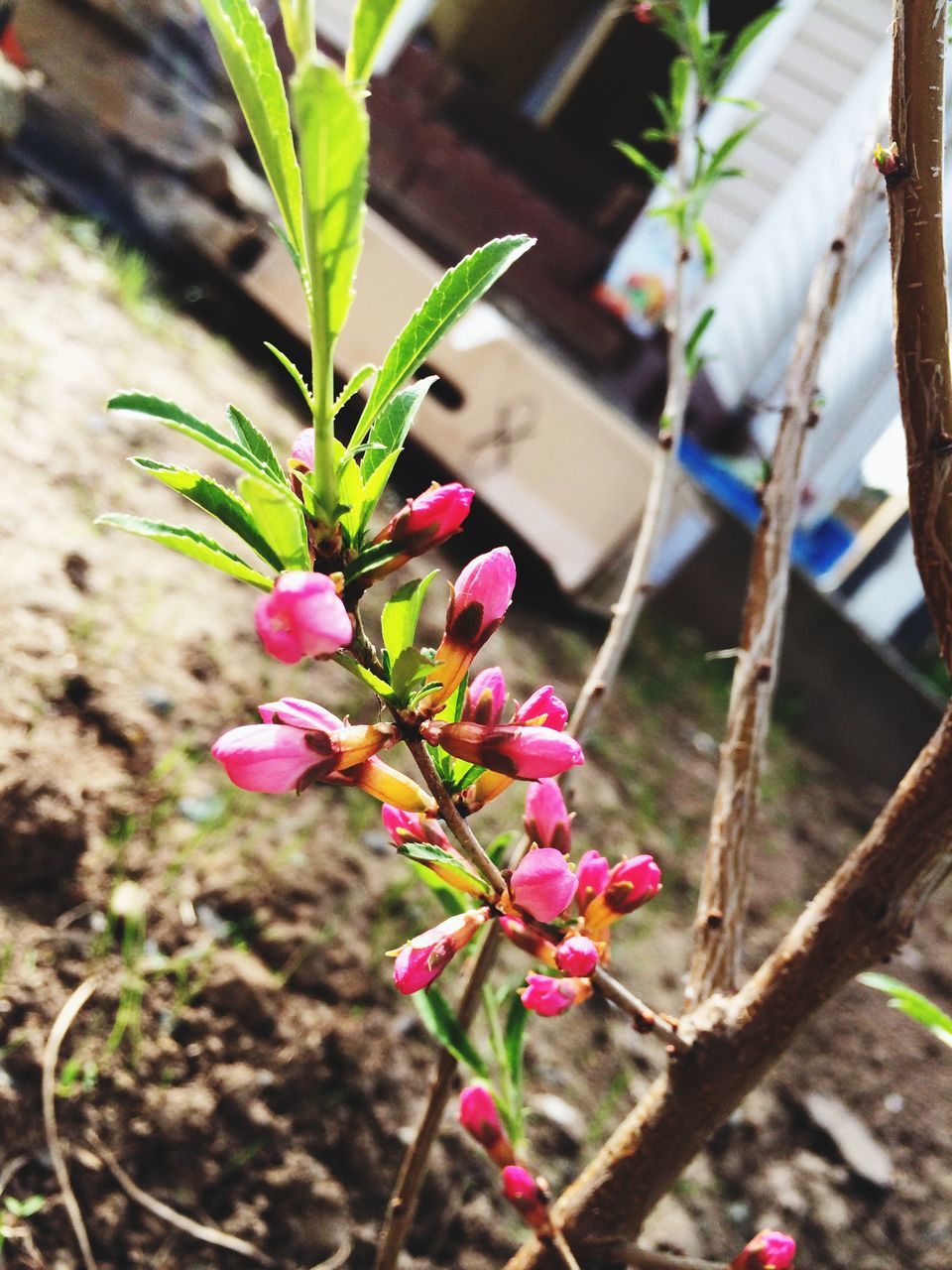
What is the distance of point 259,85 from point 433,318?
13cm

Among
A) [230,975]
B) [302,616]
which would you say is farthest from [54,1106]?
[302,616]

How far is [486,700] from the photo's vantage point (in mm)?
590

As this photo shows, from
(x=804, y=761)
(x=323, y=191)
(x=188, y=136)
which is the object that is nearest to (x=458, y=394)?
(x=188, y=136)

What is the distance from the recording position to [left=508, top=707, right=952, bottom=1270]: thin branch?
663 millimetres

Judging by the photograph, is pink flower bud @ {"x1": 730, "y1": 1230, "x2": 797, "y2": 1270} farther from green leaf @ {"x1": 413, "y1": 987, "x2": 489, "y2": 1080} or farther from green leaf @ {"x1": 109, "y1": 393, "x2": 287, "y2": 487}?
green leaf @ {"x1": 109, "y1": 393, "x2": 287, "y2": 487}

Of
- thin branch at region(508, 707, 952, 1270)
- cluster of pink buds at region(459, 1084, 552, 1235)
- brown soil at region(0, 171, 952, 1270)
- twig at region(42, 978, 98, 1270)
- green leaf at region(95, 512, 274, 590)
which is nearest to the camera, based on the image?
green leaf at region(95, 512, 274, 590)

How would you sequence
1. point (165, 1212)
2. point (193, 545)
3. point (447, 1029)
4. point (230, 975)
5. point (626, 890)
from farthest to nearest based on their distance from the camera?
point (230, 975) → point (165, 1212) → point (447, 1029) → point (626, 890) → point (193, 545)

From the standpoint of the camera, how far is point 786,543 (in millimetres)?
974

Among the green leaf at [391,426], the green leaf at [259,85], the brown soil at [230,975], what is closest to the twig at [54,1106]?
the brown soil at [230,975]

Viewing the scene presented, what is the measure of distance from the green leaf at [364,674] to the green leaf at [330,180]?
16cm

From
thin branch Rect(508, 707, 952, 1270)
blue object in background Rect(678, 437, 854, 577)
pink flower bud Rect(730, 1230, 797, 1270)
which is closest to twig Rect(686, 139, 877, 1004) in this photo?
thin branch Rect(508, 707, 952, 1270)

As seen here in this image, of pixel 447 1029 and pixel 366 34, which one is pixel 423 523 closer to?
pixel 366 34

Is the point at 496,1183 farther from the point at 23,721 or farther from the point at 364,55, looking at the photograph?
the point at 364,55

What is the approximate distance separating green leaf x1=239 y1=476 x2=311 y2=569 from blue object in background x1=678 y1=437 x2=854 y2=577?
448cm
